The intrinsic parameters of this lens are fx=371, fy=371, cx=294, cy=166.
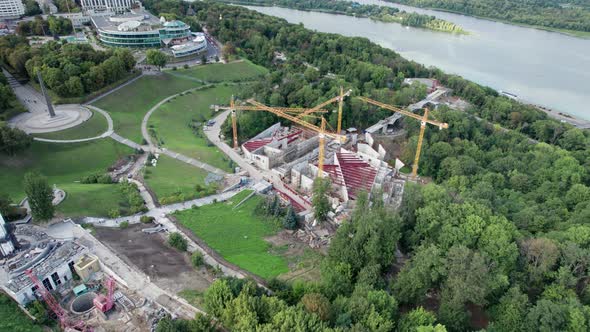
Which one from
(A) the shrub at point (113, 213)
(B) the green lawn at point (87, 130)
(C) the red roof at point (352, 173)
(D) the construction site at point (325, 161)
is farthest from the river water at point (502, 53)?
(A) the shrub at point (113, 213)

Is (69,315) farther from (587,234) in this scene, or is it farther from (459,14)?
(459,14)

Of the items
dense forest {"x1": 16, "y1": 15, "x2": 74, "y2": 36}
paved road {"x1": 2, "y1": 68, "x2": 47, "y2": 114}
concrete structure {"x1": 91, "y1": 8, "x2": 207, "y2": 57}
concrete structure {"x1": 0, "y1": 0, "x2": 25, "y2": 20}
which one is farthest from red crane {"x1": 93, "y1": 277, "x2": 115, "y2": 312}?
concrete structure {"x1": 0, "y1": 0, "x2": 25, "y2": 20}

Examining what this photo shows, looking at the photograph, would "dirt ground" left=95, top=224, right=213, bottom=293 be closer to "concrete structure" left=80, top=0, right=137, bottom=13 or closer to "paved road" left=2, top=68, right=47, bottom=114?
"paved road" left=2, top=68, right=47, bottom=114

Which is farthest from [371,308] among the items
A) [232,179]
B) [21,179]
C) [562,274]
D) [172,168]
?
[21,179]

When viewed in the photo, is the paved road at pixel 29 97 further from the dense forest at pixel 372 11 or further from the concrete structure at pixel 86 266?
the dense forest at pixel 372 11

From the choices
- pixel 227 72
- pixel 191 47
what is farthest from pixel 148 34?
pixel 227 72
